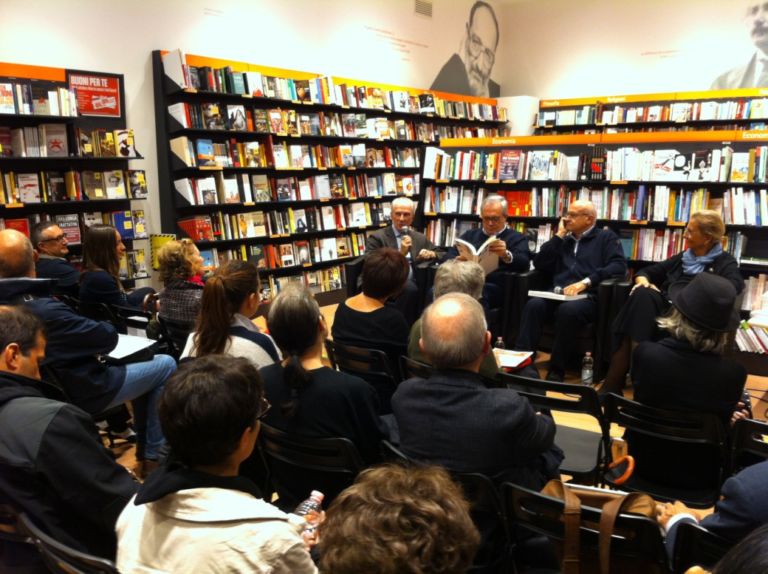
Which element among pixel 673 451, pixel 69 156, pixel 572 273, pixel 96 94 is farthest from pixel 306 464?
pixel 96 94

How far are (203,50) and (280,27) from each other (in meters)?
1.18

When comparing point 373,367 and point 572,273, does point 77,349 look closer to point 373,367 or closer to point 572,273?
point 373,367

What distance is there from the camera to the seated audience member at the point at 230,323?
8.32 feet

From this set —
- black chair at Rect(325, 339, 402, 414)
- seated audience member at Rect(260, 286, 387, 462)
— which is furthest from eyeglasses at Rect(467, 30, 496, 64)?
seated audience member at Rect(260, 286, 387, 462)

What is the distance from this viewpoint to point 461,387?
1.80 meters

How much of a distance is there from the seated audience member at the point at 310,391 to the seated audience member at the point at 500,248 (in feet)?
10.0

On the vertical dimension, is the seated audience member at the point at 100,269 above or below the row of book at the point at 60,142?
below

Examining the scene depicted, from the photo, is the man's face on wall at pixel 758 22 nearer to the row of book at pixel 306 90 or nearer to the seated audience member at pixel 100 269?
the row of book at pixel 306 90

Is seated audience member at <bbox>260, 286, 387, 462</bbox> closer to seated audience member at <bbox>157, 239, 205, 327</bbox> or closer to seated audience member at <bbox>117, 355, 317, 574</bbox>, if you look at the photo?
seated audience member at <bbox>117, 355, 317, 574</bbox>

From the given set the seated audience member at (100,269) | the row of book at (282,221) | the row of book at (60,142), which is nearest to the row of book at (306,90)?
Answer: the row of book at (60,142)

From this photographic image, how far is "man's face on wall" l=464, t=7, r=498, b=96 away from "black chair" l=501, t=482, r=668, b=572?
9939mm

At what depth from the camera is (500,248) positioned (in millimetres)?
5012

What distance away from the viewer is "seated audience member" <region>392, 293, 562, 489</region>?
1.73 metres

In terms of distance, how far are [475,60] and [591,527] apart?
10316 mm
